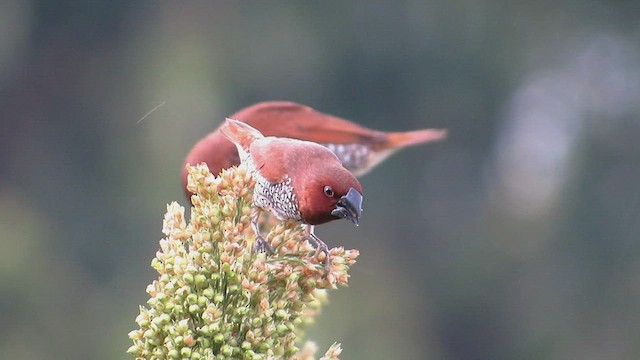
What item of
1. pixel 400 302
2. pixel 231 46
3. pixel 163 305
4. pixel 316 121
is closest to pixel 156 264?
pixel 163 305

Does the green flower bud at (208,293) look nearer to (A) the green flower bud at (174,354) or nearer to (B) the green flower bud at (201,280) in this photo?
(B) the green flower bud at (201,280)

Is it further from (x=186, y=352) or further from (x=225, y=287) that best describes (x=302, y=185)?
(x=186, y=352)

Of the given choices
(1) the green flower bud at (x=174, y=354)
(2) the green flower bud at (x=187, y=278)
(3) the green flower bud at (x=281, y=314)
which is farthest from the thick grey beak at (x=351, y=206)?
(1) the green flower bud at (x=174, y=354)

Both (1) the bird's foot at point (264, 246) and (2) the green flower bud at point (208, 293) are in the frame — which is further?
(1) the bird's foot at point (264, 246)

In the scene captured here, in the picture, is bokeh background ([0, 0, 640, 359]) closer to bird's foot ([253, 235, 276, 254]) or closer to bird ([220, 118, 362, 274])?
bird ([220, 118, 362, 274])

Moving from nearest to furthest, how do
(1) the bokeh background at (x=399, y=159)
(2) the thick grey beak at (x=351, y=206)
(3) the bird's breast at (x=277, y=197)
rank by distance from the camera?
(2) the thick grey beak at (x=351, y=206), (3) the bird's breast at (x=277, y=197), (1) the bokeh background at (x=399, y=159)

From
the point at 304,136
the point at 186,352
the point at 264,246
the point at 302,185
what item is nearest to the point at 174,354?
the point at 186,352

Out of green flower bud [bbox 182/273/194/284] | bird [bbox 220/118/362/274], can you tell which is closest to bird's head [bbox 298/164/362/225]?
bird [bbox 220/118/362/274]
